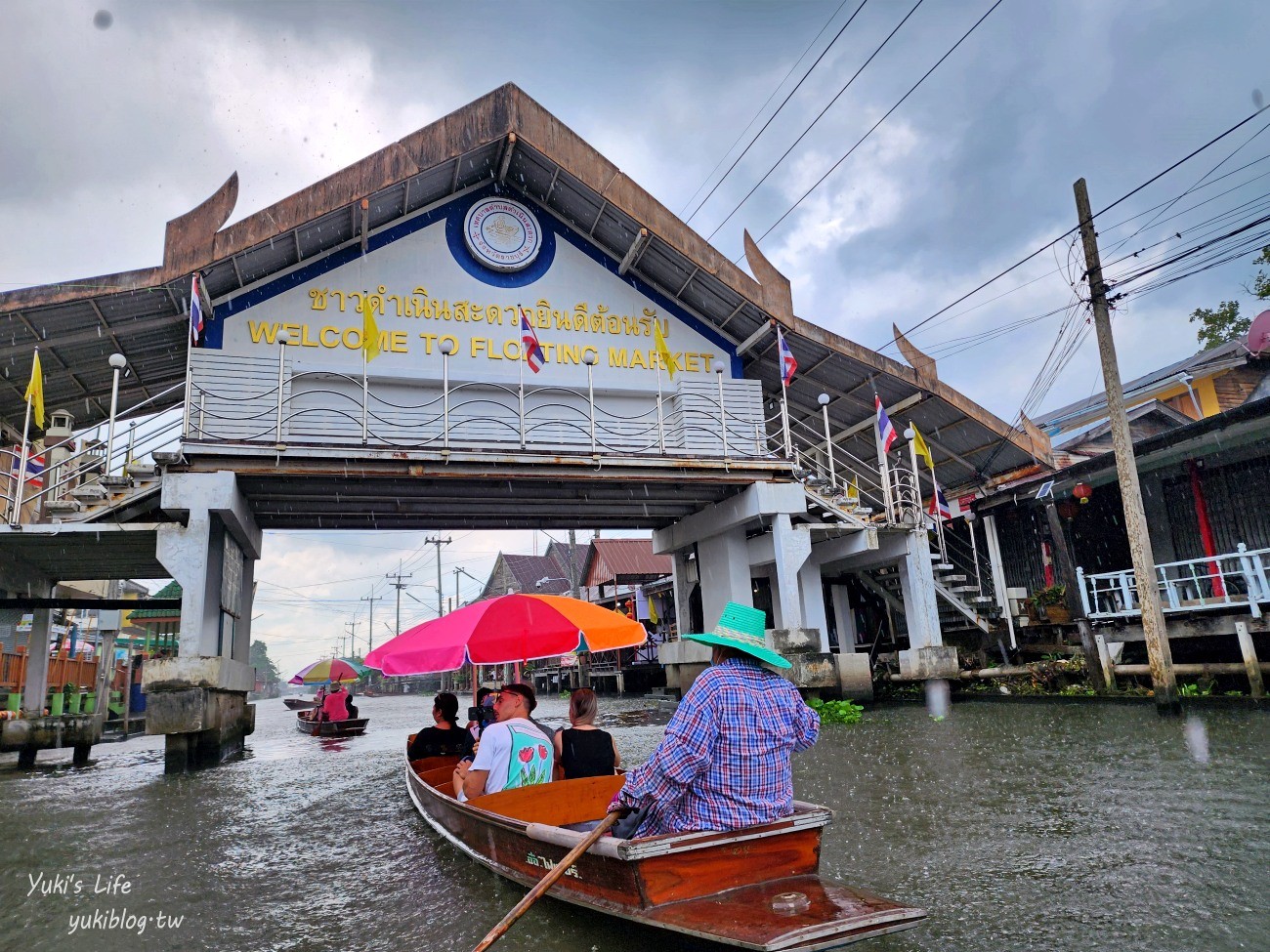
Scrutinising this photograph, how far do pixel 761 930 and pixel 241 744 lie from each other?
15.9 m

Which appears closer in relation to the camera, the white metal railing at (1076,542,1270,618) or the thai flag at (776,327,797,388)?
the white metal railing at (1076,542,1270,618)

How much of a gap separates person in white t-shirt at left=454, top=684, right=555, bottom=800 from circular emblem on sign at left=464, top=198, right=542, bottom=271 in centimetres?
1063

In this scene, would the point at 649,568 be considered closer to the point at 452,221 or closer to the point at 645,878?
the point at 452,221

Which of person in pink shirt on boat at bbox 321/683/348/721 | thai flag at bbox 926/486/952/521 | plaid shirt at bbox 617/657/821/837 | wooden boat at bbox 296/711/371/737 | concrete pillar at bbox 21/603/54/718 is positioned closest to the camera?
plaid shirt at bbox 617/657/821/837

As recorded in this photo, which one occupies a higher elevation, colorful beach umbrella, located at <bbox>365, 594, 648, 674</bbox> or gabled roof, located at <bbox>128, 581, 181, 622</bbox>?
gabled roof, located at <bbox>128, 581, 181, 622</bbox>

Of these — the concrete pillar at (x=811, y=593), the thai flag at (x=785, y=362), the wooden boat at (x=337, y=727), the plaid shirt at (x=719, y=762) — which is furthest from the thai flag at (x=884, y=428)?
the wooden boat at (x=337, y=727)

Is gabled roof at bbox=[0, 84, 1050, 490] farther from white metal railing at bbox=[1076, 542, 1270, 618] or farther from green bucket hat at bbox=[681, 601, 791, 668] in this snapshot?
green bucket hat at bbox=[681, 601, 791, 668]

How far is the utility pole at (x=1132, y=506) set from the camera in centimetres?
1128

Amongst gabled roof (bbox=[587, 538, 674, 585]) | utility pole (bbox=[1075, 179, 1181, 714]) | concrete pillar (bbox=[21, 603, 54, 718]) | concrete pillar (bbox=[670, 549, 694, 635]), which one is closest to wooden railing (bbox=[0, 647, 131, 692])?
concrete pillar (bbox=[21, 603, 54, 718])

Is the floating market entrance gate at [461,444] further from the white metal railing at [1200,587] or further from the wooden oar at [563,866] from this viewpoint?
the wooden oar at [563,866]

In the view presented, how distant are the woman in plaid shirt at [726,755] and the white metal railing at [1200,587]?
10.0m

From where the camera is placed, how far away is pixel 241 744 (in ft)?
53.0

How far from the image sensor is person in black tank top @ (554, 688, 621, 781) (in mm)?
5859

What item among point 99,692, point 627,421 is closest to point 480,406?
point 627,421
